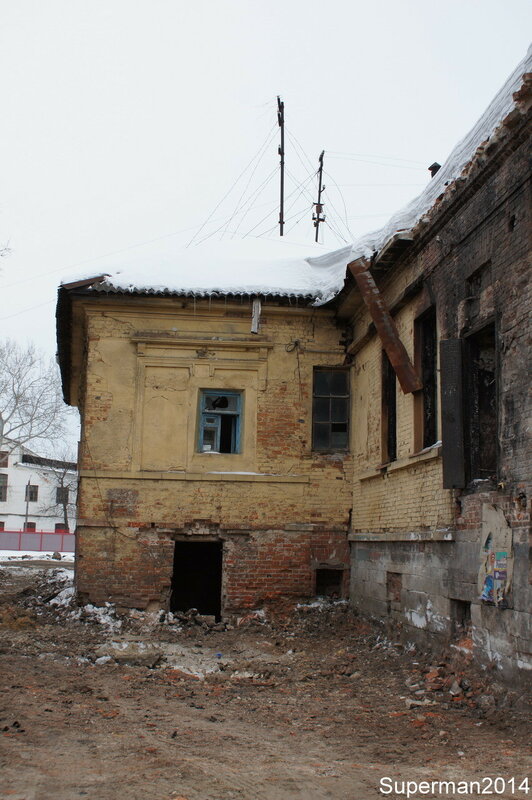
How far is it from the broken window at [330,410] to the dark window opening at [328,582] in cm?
225

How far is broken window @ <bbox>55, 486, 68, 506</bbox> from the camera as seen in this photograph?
60.3 metres

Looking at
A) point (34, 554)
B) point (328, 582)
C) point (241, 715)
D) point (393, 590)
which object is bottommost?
point (34, 554)

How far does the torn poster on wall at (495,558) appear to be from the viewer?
747 centimetres

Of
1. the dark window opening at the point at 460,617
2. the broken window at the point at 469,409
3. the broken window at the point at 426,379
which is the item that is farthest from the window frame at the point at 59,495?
the broken window at the point at 469,409

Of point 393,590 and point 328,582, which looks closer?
point 393,590

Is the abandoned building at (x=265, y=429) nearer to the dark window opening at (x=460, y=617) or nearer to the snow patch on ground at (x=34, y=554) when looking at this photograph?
the dark window opening at (x=460, y=617)

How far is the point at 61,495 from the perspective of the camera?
6231cm

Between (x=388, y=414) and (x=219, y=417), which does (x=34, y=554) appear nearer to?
(x=219, y=417)

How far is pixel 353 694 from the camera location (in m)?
8.16

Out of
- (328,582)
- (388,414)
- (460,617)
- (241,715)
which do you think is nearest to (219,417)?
(388,414)

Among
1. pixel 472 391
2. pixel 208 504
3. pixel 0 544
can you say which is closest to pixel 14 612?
pixel 208 504

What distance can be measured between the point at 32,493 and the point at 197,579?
4983 centimetres

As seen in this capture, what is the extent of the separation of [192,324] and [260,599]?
5.13 metres

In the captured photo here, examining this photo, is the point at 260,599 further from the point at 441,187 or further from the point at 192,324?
the point at 441,187
